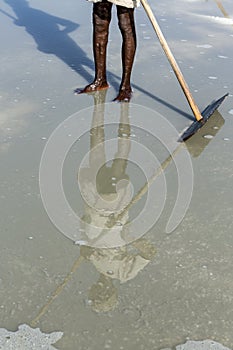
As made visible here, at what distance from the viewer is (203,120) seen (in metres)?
4.05

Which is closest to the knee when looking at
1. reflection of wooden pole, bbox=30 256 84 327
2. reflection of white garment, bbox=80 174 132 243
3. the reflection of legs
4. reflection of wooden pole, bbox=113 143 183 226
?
the reflection of legs

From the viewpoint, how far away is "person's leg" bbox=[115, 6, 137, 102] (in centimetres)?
436

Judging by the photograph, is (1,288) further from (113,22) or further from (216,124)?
(113,22)

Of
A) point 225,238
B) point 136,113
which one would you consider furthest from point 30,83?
point 225,238

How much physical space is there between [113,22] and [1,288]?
481 centimetres

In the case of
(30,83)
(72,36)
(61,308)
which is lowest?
(72,36)

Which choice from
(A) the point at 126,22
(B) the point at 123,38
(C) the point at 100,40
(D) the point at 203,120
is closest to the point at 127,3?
(A) the point at 126,22

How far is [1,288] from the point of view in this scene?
96.7 inches

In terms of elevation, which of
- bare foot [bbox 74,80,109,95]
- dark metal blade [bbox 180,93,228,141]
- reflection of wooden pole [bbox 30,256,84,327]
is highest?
reflection of wooden pole [bbox 30,256,84,327]

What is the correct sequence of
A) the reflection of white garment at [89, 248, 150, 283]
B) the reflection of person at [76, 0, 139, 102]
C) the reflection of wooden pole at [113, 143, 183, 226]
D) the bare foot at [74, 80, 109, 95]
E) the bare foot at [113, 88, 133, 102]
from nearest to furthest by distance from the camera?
the reflection of white garment at [89, 248, 150, 283]
the reflection of wooden pole at [113, 143, 183, 226]
the reflection of person at [76, 0, 139, 102]
the bare foot at [113, 88, 133, 102]
the bare foot at [74, 80, 109, 95]

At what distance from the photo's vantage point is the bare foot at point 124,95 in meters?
4.52

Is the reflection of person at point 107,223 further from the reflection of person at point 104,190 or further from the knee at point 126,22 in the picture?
the knee at point 126,22

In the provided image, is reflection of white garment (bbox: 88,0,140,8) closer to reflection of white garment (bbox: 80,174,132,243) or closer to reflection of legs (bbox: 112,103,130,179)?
reflection of legs (bbox: 112,103,130,179)

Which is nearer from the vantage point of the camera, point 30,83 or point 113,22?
point 30,83
